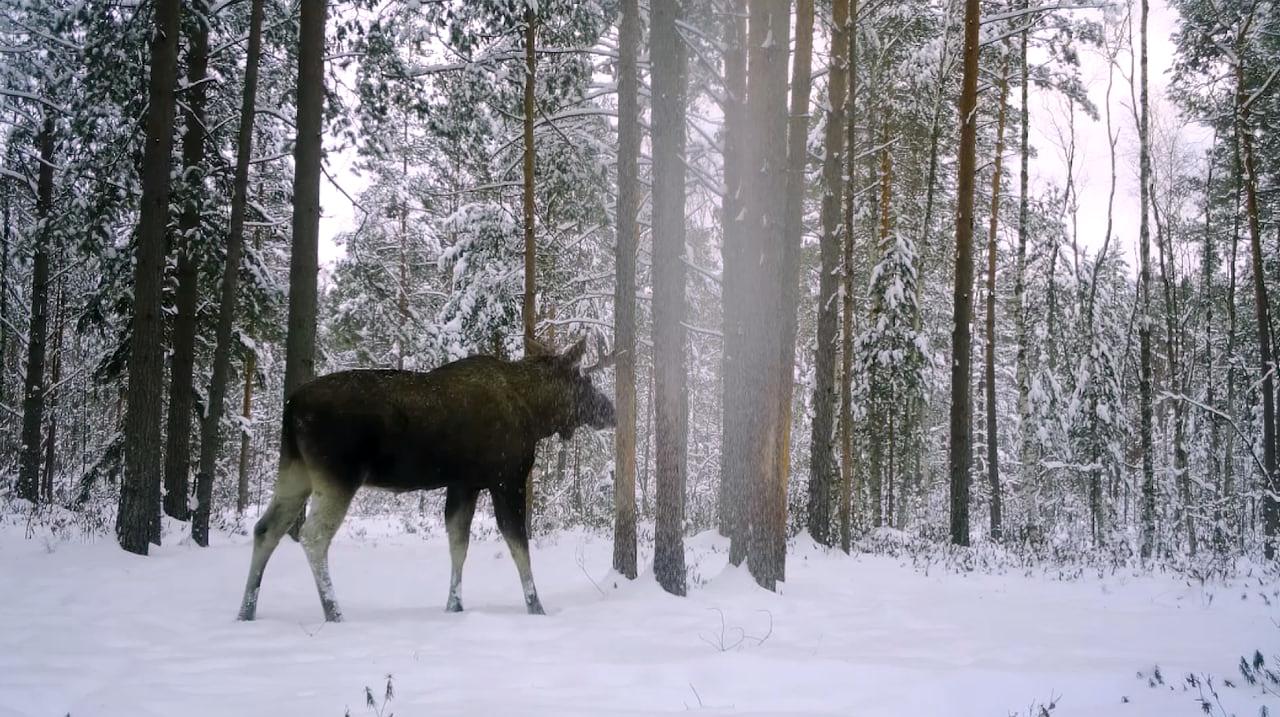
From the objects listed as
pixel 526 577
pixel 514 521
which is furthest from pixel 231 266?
pixel 526 577

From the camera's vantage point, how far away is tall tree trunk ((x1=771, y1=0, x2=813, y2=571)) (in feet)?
27.9

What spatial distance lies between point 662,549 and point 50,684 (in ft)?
16.3

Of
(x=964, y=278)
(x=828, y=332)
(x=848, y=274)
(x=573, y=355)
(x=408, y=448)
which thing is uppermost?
(x=848, y=274)

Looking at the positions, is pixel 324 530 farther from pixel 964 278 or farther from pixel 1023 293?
pixel 1023 293

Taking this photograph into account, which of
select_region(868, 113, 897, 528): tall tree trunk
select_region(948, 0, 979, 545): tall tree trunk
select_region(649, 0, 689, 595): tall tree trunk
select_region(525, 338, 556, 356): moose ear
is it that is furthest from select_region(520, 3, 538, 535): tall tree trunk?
select_region(868, 113, 897, 528): tall tree trunk

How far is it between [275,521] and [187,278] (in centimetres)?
797

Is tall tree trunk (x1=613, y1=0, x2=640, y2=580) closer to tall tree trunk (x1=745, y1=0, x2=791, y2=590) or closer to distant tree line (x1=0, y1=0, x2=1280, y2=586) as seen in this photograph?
distant tree line (x1=0, y1=0, x2=1280, y2=586)

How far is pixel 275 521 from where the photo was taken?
21.2ft

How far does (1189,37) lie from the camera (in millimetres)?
18328

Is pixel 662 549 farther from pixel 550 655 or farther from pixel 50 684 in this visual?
pixel 50 684

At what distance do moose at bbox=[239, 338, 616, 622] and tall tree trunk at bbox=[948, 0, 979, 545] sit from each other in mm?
9974

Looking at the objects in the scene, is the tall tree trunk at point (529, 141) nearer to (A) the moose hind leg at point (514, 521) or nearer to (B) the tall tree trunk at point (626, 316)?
(B) the tall tree trunk at point (626, 316)

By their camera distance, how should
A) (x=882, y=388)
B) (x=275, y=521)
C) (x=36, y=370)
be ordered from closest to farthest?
1. (x=275, y=521)
2. (x=36, y=370)
3. (x=882, y=388)

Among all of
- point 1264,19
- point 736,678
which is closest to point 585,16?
point 736,678
